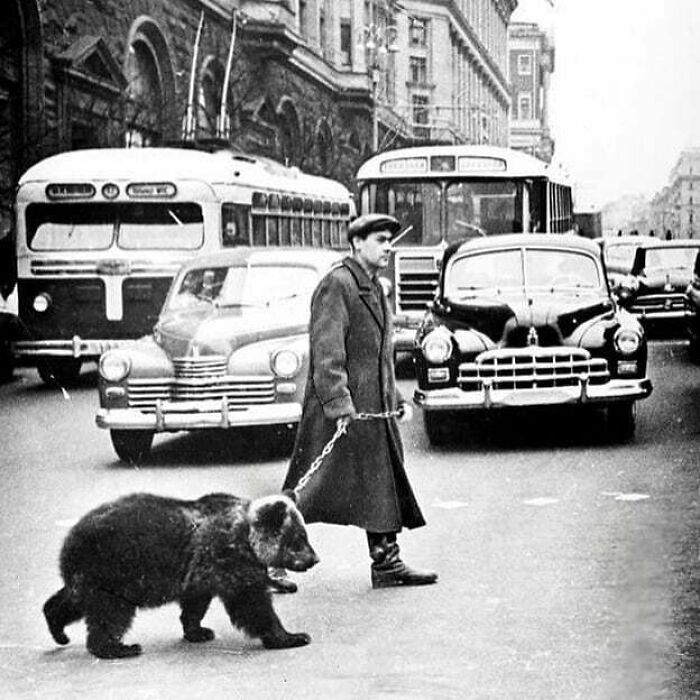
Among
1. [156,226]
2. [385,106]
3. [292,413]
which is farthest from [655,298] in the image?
[292,413]

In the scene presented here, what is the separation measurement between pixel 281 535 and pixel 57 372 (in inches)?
350

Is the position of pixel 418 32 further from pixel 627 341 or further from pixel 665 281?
pixel 627 341

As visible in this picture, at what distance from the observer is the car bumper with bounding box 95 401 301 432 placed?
7.59 metres

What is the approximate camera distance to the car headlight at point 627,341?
890cm

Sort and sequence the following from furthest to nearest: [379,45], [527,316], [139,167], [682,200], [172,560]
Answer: [139,167] → [379,45] → [527,316] → [682,200] → [172,560]

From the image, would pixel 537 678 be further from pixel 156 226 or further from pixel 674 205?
pixel 156 226

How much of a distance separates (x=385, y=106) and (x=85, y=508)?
9295 millimetres

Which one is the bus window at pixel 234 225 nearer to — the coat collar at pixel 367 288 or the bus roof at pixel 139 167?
the bus roof at pixel 139 167

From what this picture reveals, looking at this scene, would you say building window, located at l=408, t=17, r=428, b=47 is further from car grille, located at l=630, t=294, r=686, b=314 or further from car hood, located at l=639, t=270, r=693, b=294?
car grille, located at l=630, t=294, r=686, b=314

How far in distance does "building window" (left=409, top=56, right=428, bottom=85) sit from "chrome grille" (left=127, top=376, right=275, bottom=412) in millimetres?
4950

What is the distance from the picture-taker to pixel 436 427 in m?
8.98

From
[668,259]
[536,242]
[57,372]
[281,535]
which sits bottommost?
[57,372]

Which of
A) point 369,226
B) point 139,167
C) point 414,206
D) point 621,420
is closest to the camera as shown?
point 369,226

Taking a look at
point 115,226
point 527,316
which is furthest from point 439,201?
point 527,316
